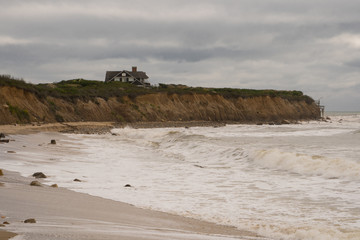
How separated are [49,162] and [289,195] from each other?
763 cm

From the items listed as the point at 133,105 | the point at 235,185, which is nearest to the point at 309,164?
the point at 235,185

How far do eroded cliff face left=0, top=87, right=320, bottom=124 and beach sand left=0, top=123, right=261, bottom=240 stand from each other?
82.1ft

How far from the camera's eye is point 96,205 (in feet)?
24.2

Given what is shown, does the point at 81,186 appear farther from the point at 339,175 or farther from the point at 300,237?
the point at 339,175

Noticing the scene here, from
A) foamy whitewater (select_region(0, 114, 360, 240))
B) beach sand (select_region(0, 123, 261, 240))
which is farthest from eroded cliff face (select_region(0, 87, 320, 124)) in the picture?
beach sand (select_region(0, 123, 261, 240))

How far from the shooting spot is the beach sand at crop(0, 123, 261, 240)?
16.7 ft

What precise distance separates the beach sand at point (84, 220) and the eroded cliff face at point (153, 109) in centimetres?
2503

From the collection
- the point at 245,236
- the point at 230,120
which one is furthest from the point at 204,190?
the point at 230,120

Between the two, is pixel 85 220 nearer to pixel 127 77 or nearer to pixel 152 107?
pixel 152 107

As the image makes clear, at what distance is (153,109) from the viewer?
180 feet

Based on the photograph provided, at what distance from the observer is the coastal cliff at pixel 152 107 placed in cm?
3619

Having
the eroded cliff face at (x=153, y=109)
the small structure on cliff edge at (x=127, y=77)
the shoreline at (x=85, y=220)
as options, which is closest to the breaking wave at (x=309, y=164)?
the shoreline at (x=85, y=220)

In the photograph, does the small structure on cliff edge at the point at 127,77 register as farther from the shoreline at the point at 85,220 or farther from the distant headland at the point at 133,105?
the shoreline at the point at 85,220

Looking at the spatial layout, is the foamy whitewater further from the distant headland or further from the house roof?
the house roof
